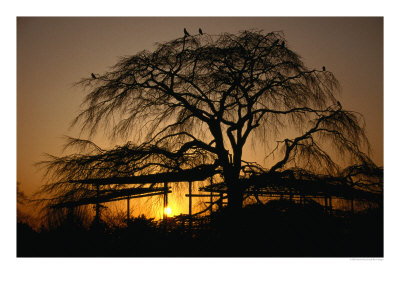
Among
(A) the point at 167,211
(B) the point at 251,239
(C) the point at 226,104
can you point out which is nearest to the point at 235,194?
(B) the point at 251,239

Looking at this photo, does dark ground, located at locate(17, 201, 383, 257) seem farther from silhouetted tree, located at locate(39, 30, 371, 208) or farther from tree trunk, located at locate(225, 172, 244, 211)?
silhouetted tree, located at locate(39, 30, 371, 208)

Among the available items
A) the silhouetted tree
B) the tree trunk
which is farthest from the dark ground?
the silhouetted tree

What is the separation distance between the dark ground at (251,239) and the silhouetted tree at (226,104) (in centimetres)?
Answer: 39

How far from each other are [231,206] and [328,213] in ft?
3.59

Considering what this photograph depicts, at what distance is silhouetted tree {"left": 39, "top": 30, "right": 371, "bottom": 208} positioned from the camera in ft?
13.6

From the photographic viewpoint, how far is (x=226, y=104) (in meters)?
4.41

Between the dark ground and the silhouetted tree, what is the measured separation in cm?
39

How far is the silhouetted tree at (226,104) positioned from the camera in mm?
4145

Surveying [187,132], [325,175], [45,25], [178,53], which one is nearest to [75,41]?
[45,25]

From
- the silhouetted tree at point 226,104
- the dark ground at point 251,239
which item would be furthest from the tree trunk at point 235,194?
the dark ground at point 251,239

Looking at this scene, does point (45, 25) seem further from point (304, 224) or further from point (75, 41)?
point (304, 224)

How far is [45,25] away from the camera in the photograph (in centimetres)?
403

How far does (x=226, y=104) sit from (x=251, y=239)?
1718 mm
